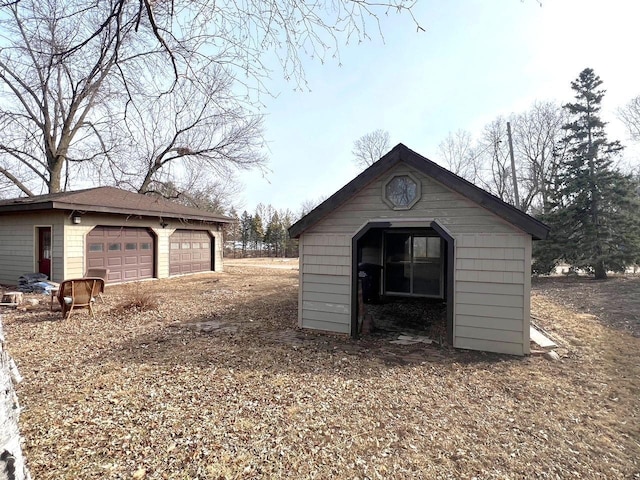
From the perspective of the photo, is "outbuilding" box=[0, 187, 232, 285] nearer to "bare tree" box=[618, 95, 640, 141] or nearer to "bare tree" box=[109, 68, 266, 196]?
"bare tree" box=[109, 68, 266, 196]

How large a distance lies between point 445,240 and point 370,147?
27.6 meters

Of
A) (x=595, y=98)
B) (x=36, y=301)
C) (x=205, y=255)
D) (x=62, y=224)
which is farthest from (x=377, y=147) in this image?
(x=36, y=301)

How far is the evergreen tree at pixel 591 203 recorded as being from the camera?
1377 centimetres

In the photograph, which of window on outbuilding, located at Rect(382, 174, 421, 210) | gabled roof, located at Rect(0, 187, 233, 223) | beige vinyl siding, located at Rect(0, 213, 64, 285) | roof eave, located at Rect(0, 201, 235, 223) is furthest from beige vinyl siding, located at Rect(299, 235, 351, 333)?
beige vinyl siding, located at Rect(0, 213, 64, 285)

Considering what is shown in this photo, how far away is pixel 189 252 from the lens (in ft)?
53.1

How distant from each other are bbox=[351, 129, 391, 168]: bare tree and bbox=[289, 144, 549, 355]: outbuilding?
26.2m

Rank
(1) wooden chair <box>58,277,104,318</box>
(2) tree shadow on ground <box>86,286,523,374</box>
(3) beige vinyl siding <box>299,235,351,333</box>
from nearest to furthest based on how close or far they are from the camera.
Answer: (2) tree shadow on ground <box>86,286,523,374</box>
(3) beige vinyl siding <box>299,235,351,333</box>
(1) wooden chair <box>58,277,104,318</box>

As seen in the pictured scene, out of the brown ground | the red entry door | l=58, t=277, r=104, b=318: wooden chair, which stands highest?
the red entry door

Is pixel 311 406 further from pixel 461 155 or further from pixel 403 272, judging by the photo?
pixel 461 155

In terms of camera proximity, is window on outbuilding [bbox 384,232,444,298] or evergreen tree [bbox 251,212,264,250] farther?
evergreen tree [bbox 251,212,264,250]

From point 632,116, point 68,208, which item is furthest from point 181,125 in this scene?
point 632,116

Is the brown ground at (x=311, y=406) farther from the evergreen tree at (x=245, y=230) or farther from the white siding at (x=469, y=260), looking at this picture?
the evergreen tree at (x=245, y=230)

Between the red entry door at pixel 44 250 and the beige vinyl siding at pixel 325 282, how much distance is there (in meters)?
10.5

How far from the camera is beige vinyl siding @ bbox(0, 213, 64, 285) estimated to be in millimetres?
11109
